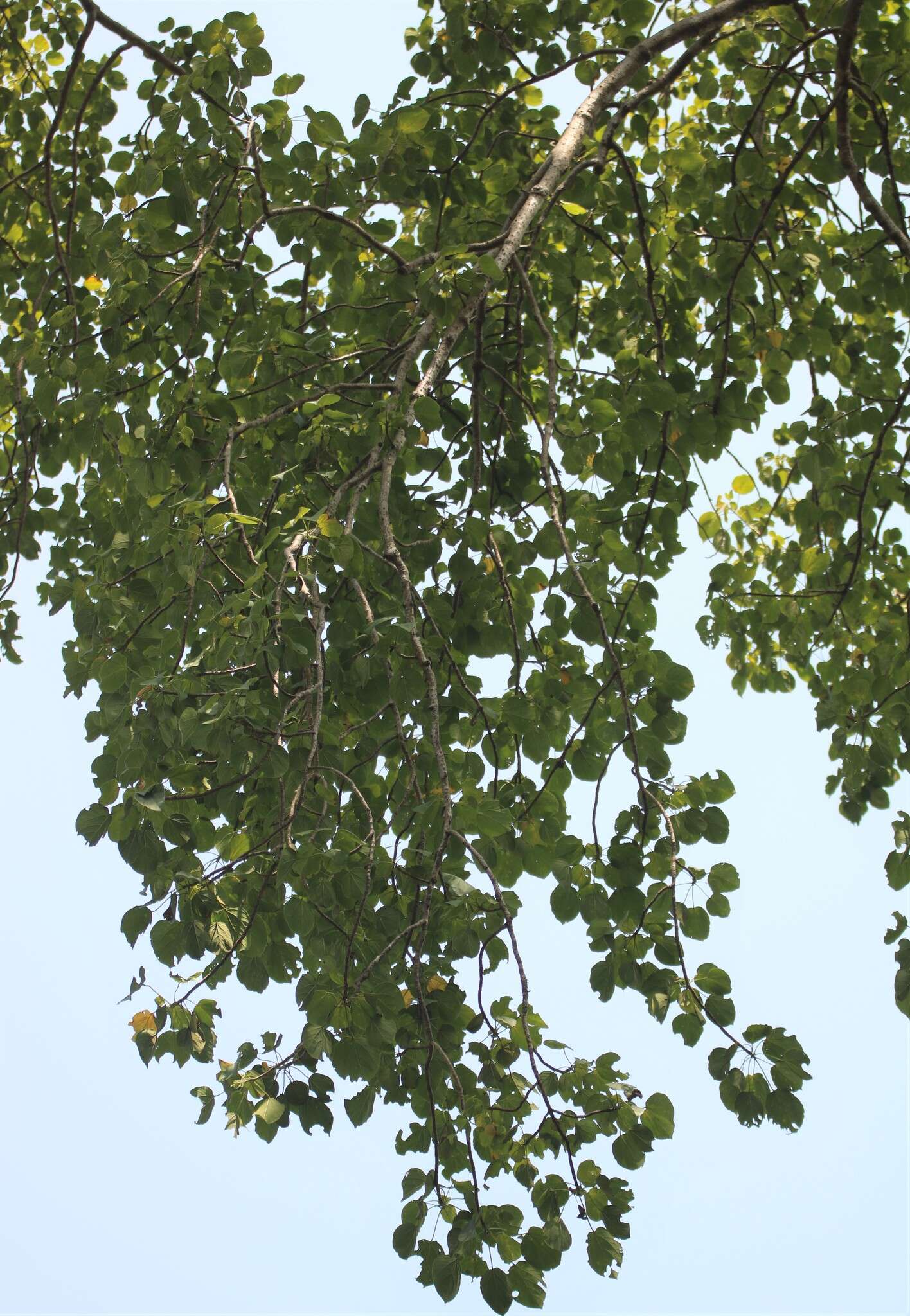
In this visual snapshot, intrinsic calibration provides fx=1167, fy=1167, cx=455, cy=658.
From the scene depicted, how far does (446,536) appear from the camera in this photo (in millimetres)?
2453

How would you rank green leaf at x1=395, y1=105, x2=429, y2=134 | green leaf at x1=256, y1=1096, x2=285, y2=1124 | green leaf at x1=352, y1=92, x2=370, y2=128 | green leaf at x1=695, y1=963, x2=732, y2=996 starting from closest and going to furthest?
green leaf at x1=256, y1=1096, x2=285, y2=1124, green leaf at x1=695, y1=963, x2=732, y2=996, green leaf at x1=395, y1=105, x2=429, y2=134, green leaf at x1=352, y1=92, x2=370, y2=128

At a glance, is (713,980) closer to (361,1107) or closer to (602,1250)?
(602,1250)

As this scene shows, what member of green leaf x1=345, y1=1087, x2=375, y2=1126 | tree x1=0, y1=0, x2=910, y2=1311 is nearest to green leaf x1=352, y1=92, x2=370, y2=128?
tree x1=0, y1=0, x2=910, y2=1311

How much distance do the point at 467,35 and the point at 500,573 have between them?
73.7 inches

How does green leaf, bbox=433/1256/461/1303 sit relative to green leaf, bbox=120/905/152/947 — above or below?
below

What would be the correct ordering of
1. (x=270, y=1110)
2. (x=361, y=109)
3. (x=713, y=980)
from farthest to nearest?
(x=361, y=109) → (x=713, y=980) → (x=270, y=1110)

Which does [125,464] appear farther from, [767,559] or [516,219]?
[767,559]

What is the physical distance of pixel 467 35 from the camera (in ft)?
11.0

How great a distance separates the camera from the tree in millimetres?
1880


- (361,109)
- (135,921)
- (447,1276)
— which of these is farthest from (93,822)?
(361,109)

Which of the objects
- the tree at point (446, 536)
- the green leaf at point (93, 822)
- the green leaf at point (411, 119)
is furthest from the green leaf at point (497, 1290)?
the green leaf at point (411, 119)

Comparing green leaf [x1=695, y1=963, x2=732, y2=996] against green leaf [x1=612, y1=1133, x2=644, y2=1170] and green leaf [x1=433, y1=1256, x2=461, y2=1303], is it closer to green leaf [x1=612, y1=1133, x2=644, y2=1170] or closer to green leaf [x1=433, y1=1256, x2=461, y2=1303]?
green leaf [x1=612, y1=1133, x2=644, y2=1170]

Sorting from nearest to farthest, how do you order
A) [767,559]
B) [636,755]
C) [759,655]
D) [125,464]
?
[636,755] → [125,464] → [767,559] → [759,655]

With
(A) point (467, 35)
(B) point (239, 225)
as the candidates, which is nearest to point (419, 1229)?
(B) point (239, 225)
